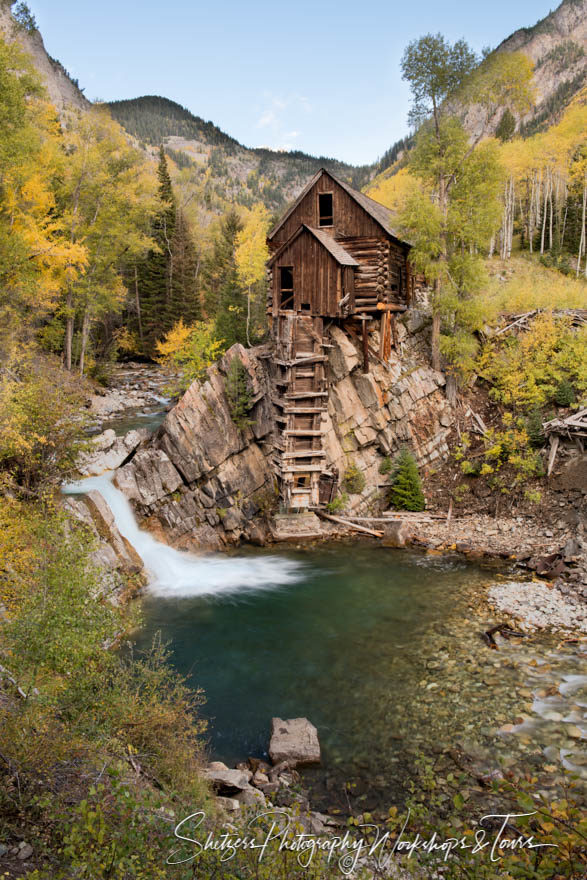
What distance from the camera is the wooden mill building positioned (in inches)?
875

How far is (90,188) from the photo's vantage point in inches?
1107

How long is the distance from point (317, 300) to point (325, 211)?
5666mm

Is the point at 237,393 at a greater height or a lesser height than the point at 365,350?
lesser

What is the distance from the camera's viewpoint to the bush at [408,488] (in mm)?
23188

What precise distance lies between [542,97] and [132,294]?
12831 cm

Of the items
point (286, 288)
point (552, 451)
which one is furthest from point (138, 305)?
point (552, 451)

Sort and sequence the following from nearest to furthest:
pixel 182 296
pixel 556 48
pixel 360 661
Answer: pixel 360 661, pixel 182 296, pixel 556 48

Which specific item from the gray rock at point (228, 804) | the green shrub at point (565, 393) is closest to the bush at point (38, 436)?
the gray rock at point (228, 804)

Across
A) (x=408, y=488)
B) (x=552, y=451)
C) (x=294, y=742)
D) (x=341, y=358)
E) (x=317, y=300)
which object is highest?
(x=317, y=300)

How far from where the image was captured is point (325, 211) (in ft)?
83.8

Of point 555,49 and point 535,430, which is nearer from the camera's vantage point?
point 535,430

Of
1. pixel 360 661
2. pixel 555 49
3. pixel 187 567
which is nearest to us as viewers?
pixel 360 661

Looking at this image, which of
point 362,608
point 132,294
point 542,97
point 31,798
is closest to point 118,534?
point 362,608

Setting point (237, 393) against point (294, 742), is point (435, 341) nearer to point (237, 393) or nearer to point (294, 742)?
point (237, 393)
